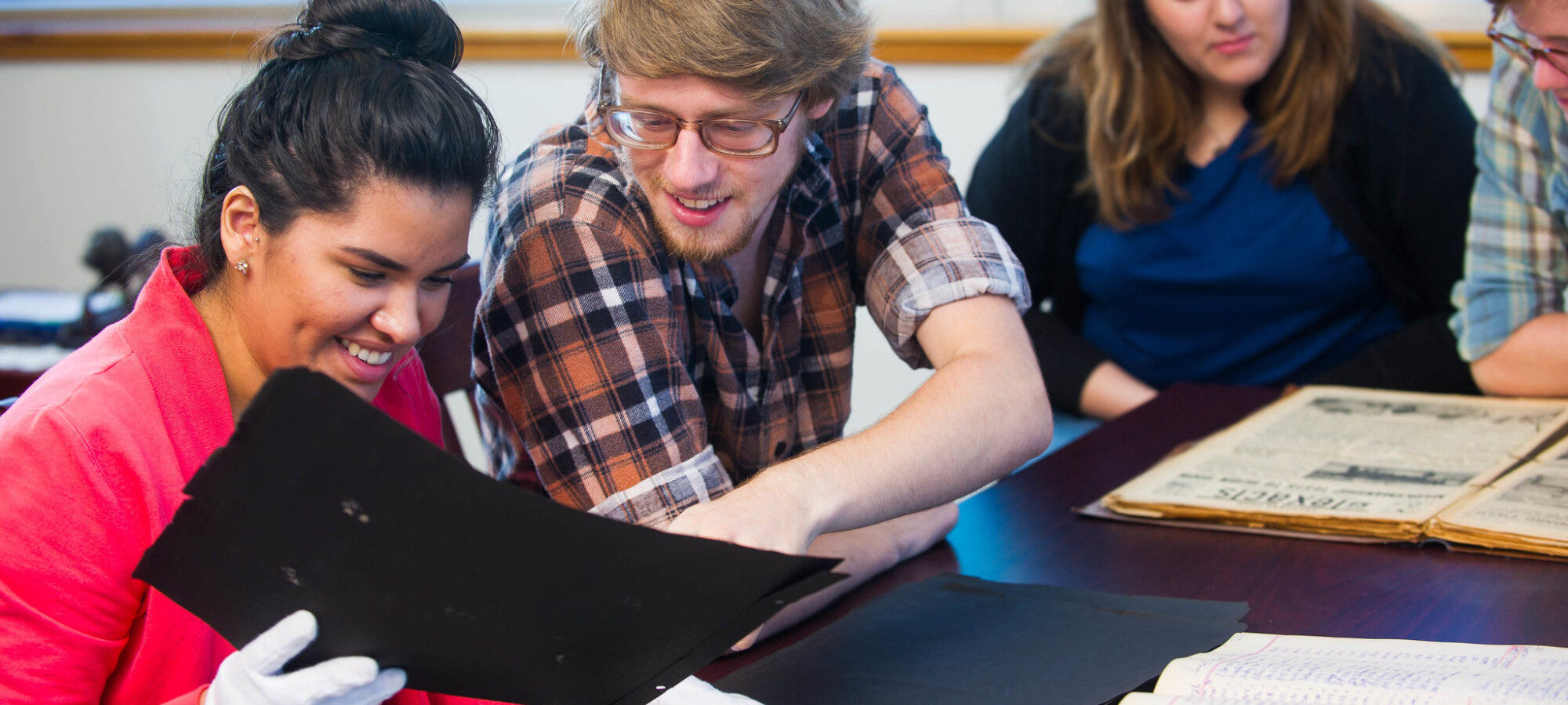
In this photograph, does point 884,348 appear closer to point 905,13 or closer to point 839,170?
point 905,13

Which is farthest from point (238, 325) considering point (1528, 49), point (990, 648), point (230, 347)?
point (1528, 49)

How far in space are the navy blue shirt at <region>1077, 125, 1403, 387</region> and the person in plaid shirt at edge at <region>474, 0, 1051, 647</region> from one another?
0.72 m

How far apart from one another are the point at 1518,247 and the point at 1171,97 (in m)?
0.51

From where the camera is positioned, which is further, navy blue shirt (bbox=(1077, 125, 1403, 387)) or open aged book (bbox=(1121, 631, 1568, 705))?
navy blue shirt (bbox=(1077, 125, 1403, 387))

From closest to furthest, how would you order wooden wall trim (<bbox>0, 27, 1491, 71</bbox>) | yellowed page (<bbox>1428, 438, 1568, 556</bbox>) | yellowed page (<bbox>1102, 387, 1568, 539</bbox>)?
yellowed page (<bbox>1428, 438, 1568, 556</bbox>) < yellowed page (<bbox>1102, 387, 1568, 539</bbox>) < wooden wall trim (<bbox>0, 27, 1491, 71</bbox>)

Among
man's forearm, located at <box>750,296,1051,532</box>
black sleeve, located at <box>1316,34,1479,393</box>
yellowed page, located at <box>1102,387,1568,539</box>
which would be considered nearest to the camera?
man's forearm, located at <box>750,296,1051,532</box>

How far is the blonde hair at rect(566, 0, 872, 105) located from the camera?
1.01 m

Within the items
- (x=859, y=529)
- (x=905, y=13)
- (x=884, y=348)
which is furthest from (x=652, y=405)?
(x=905, y=13)

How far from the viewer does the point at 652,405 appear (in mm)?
1031

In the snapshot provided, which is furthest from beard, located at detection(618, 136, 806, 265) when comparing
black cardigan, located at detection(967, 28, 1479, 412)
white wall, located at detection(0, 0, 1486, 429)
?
white wall, located at detection(0, 0, 1486, 429)

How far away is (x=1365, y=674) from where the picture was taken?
2.61ft

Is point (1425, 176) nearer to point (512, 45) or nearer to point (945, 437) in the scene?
point (945, 437)

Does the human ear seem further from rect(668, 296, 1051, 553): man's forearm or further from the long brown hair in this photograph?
the long brown hair

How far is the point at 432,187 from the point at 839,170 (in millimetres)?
472
